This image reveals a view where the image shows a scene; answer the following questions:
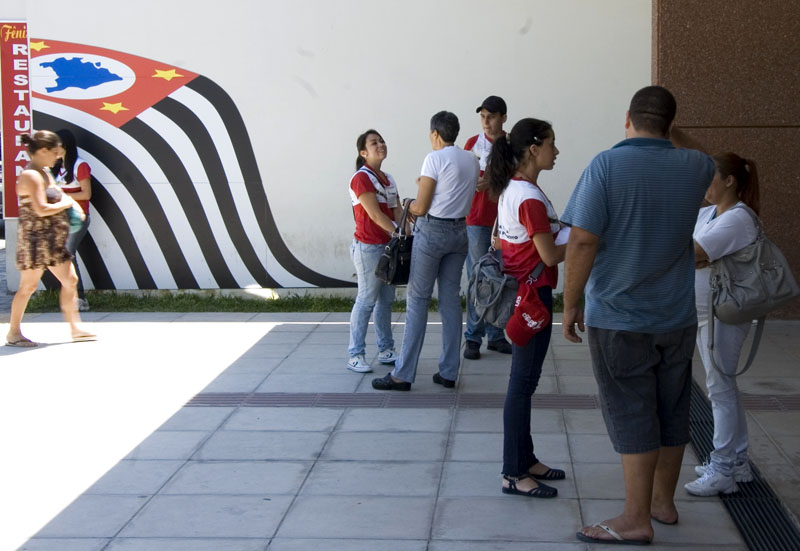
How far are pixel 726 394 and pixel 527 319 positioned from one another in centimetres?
98

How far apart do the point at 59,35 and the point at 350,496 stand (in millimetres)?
7344

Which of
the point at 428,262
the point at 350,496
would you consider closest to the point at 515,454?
the point at 350,496

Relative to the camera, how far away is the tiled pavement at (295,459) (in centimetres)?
425

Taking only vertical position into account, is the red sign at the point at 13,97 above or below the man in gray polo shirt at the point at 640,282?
above

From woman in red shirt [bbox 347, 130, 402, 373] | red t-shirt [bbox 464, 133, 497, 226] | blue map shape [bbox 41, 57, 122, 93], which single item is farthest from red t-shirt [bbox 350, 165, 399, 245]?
blue map shape [bbox 41, 57, 122, 93]

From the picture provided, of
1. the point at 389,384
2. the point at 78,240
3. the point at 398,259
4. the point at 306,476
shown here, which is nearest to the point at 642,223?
the point at 306,476

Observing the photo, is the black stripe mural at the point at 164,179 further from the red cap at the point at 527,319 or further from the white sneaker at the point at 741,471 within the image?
the white sneaker at the point at 741,471

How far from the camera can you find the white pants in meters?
Answer: 4.53

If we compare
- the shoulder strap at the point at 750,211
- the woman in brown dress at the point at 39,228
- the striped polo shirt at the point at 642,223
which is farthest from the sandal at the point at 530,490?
the woman in brown dress at the point at 39,228

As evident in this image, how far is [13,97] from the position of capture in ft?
34.8

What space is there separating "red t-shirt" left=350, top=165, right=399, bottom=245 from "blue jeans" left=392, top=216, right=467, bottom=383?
0.53 metres

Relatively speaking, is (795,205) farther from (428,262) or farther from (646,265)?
(646,265)

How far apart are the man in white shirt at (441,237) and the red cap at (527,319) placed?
177 centimetres

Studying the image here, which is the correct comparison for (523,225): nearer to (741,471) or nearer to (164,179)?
(741,471)
